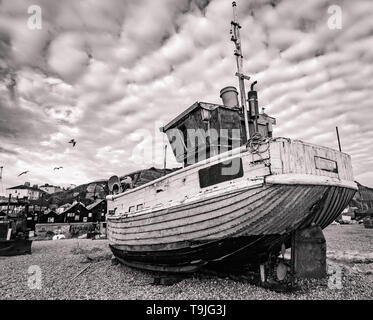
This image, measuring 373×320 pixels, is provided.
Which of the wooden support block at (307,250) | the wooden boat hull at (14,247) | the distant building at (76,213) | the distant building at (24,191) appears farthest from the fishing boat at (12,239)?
the distant building at (24,191)

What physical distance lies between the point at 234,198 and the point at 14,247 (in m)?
15.0

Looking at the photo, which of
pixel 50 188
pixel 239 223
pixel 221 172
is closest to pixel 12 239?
pixel 221 172

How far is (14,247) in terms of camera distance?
44.8 feet

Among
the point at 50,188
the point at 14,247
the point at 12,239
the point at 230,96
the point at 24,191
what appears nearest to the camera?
the point at 230,96

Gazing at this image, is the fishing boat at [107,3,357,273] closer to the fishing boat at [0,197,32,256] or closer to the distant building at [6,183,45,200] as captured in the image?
the fishing boat at [0,197,32,256]

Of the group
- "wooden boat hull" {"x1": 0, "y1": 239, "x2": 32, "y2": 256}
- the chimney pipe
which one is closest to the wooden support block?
the chimney pipe

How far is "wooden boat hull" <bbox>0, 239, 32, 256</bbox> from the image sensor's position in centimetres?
1332

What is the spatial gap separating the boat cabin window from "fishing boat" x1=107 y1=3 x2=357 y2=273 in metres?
0.02

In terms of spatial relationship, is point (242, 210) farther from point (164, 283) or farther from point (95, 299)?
point (95, 299)

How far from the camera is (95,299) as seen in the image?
5.23 meters

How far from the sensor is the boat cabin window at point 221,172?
15.5ft

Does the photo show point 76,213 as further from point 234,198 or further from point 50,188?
point 50,188
